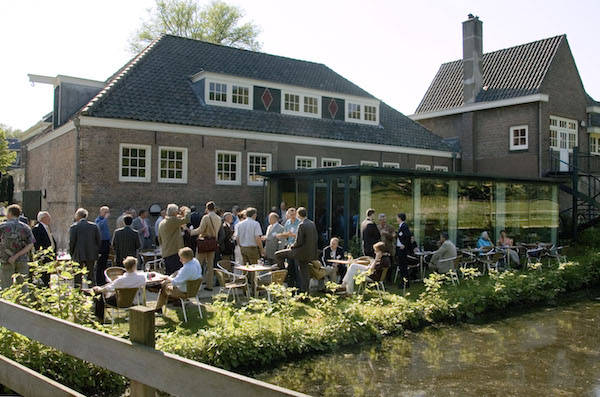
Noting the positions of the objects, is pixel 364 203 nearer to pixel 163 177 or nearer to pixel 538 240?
pixel 163 177

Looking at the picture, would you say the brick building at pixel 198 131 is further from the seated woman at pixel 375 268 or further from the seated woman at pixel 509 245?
the seated woman at pixel 375 268

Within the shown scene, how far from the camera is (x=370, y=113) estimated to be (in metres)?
24.8

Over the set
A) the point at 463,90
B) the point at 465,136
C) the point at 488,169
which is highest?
the point at 463,90

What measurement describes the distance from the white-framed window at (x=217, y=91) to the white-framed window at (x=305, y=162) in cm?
389

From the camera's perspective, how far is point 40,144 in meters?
22.5

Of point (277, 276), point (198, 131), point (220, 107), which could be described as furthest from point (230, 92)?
point (277, 276)

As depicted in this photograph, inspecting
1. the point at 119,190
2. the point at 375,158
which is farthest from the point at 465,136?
the point at 119,190

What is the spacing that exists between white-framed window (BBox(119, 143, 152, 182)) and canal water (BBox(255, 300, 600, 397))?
1165 cm

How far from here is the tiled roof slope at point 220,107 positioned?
1766 cm

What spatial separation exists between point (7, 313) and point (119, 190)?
43.8 feet

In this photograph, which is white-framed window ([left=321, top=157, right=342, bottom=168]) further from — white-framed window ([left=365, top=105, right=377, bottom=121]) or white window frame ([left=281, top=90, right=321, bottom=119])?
white-framed window ([left=365, top=105, right=377, bottom=121])

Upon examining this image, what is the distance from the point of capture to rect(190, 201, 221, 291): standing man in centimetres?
1058

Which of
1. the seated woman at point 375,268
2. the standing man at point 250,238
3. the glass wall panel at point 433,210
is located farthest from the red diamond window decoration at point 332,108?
the seated woman at point 375,268

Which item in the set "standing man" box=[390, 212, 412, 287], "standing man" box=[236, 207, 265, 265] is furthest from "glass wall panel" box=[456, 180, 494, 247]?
"standing man" box=[236, 207, 265, 265]
